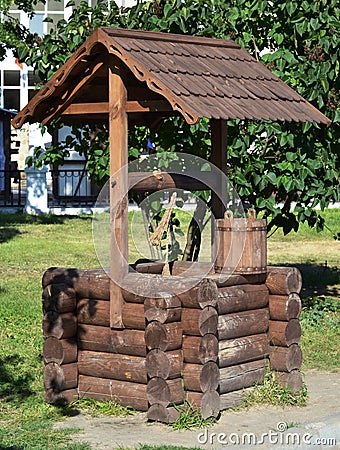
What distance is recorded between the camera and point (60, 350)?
7.79 metres

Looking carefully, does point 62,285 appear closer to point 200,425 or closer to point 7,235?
point 200,425

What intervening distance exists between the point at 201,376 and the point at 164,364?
28 centimetres

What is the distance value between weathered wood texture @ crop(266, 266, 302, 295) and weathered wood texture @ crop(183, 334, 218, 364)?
0.90 metres

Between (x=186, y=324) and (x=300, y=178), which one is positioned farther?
(x=300, y=178)

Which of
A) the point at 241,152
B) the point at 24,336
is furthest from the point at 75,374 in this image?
the point at 241,152

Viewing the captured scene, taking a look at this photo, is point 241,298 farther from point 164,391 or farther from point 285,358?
point 164,391

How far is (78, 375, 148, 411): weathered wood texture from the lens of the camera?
24.9ft

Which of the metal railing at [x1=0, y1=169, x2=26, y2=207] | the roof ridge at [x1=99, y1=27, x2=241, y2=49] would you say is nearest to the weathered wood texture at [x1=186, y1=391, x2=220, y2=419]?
the roof ridge at [x1=99, y1=27, x2=241, y2=49]

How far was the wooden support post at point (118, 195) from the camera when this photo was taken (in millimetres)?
7590

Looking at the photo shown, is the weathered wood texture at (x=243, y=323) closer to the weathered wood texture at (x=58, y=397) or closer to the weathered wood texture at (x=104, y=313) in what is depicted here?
the weathered wood texture at (x=104, y=313)

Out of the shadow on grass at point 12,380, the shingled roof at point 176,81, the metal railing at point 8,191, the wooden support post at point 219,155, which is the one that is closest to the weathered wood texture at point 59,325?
the shadow on grass at point 12,380

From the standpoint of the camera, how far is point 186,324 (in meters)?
7.28

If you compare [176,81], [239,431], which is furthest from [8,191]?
[239,431]

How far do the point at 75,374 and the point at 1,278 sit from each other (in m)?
6.74
